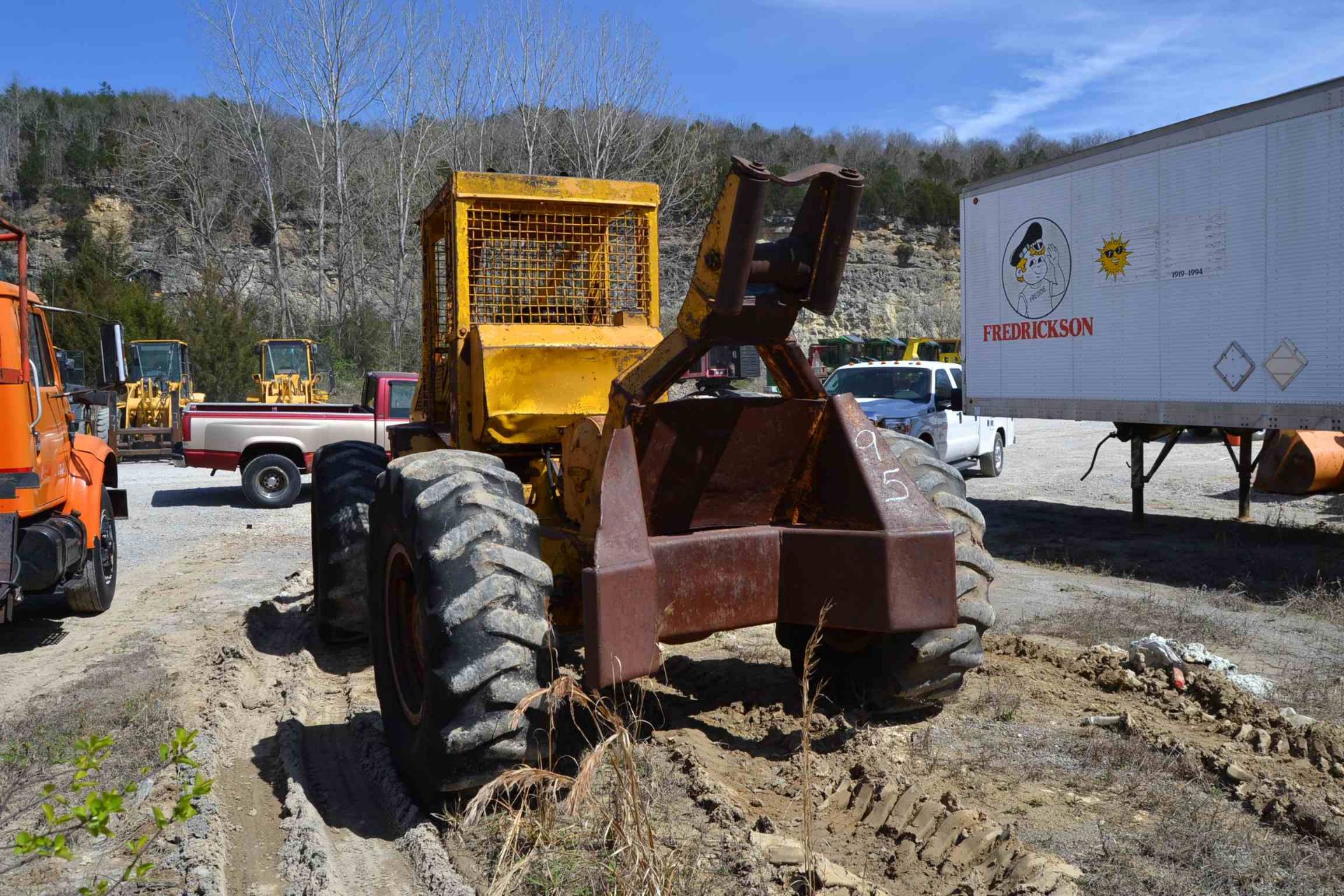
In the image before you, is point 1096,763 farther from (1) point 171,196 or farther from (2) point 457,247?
(1) point 171,196

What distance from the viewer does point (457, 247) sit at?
225 inches

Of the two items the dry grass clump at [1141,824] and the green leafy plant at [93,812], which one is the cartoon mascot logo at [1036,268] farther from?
the green leafy plant at [93,812]

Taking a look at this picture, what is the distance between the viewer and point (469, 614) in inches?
152

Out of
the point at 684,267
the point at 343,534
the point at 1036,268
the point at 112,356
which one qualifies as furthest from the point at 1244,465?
the point at 684,267

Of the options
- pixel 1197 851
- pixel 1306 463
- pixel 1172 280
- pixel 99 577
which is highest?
pixel 1172 280

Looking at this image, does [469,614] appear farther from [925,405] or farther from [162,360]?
[162,360]

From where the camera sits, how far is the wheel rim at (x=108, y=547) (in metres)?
8.84

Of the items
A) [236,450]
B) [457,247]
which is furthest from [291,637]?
[236,450]

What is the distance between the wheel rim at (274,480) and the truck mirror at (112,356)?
25.1ft

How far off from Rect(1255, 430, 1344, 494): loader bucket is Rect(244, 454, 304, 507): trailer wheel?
1274 centimetres

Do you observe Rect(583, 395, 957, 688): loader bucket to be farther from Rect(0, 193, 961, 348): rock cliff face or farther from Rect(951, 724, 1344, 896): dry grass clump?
Rect(0, 193, 961, 348): rock cliff face

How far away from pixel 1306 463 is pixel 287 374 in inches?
788

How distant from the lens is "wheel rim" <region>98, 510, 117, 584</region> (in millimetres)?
8836

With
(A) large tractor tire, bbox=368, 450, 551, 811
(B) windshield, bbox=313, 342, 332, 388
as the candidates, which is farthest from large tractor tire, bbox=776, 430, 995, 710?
(B) windshield, bbox=313, 342, 332, 388
